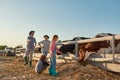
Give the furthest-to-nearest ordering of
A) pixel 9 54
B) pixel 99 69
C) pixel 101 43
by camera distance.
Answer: pixel 9 54 → pixel 101 43 → pixel 99 69

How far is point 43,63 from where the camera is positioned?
33.3 ft

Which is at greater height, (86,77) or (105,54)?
(105,54)

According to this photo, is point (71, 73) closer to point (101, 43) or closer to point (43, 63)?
point (43, 63)

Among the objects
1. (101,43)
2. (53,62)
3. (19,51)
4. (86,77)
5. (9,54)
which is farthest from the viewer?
(9,54)

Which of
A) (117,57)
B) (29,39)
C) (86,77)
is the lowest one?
(86,77)

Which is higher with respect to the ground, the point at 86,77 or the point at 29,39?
the point at 29,39

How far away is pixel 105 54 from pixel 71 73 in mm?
1406

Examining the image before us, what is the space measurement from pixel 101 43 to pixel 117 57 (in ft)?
7.93

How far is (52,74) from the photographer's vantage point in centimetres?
931

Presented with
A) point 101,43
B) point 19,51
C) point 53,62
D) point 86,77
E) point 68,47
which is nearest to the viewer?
point 86,77

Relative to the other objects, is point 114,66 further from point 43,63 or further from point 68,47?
point 68,47

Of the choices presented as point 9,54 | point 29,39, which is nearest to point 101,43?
point 29,39

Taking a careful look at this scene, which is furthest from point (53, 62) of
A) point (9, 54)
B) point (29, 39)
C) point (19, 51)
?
point (9, 54)

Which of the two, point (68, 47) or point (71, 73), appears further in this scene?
point (68, 47)
